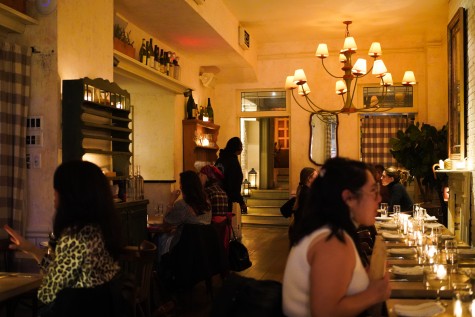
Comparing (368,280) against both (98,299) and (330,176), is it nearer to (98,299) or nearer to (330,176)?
(330,176)

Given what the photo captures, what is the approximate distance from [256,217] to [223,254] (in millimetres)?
7089

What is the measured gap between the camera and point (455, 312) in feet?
7.72

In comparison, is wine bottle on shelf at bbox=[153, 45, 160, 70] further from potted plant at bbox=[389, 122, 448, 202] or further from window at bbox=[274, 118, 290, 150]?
window at bbox=[274, 118, 290, 150]

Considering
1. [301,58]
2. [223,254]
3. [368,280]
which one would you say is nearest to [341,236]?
[368,280]

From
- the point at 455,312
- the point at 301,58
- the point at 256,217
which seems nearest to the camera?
the point at 455,312

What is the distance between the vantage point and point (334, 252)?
1982mm

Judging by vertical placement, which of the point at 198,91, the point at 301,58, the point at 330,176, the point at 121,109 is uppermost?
the point at 301,58

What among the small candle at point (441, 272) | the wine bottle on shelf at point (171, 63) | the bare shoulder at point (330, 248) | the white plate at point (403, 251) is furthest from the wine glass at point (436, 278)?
the wine bottle on shelf at point (171, 63)

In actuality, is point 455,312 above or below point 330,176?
below

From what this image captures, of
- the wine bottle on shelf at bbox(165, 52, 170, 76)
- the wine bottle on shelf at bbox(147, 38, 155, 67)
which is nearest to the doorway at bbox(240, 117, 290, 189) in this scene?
the wine bottle on shelf at bbox(165, 52, 170, 76)

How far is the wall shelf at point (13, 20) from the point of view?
4450 millimetres

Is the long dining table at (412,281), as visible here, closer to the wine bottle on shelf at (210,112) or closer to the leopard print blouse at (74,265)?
the leopard print blouse at (74,265)

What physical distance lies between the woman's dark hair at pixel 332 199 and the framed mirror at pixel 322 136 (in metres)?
9.53

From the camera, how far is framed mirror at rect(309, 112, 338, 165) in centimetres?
1166
